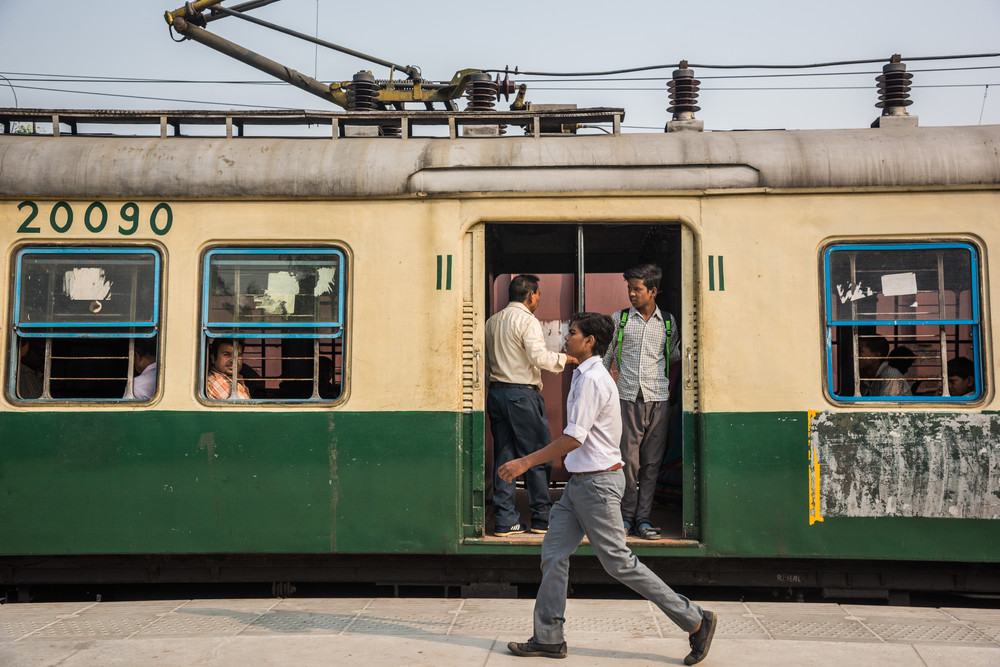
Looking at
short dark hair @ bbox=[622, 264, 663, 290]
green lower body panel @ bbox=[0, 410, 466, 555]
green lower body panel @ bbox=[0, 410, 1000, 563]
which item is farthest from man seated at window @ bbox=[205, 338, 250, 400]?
short dark hair @ bbox=[622, 264, 663, 290]

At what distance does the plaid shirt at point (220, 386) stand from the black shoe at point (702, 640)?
10.2ft

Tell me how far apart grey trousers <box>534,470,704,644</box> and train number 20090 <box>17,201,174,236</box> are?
3.17 meters

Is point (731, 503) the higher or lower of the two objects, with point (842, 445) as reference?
lower

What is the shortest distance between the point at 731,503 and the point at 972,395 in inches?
62.5

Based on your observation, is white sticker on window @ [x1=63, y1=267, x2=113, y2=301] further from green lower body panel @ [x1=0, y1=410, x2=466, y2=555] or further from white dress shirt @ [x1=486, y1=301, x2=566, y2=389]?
white dress shirt @ [x1=486, y1=301, x2=566, y2=389]

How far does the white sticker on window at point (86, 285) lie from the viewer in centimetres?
553

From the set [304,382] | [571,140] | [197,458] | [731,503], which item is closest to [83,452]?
[197,458]

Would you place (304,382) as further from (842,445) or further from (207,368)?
(842,445)

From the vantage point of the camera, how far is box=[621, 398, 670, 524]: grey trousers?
5719 millimetres

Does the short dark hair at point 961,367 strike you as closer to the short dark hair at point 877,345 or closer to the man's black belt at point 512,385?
the short dark hair at point 877,345

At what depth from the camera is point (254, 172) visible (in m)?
5.64

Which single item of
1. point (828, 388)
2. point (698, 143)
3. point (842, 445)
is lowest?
point (842, 445)

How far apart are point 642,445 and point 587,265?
2.21 m

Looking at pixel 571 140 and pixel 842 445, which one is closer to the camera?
pixel 842 445
